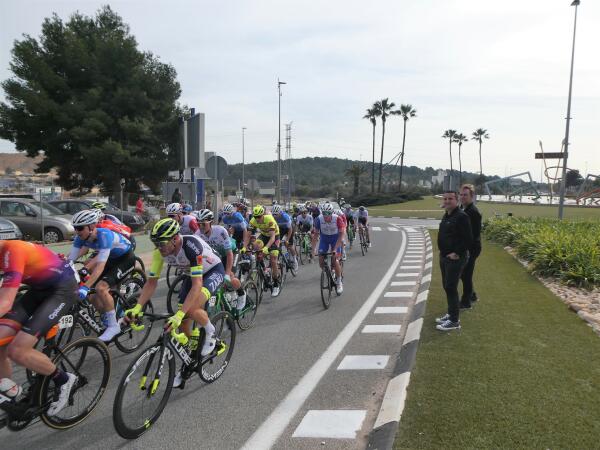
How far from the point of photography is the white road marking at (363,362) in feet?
17.9

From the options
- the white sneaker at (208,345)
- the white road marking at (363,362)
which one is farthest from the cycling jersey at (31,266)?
the white road marking at (363,362)

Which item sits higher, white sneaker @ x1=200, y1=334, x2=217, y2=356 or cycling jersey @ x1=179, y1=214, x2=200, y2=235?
cycling jersey @ x1=179, y1=214, x2=200, y2=235

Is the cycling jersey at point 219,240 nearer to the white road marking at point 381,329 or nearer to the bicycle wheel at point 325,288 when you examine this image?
the bicycle wheel at point 325,288

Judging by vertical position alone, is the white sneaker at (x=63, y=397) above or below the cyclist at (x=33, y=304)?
below

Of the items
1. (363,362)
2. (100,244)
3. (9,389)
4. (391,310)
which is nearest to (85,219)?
(100,244)

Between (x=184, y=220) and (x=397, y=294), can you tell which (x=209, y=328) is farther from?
(x=397, y=294)

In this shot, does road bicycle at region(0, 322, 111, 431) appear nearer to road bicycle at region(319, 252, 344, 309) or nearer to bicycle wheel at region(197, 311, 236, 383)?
bicycle wheel at region(197, 311, 236, 383)

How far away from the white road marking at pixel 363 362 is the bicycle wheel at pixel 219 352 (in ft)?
4.44

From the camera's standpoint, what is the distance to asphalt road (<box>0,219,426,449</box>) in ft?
12.5

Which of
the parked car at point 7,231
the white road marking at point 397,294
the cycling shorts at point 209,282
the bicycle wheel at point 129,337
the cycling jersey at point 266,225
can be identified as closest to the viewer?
the cycling shorts at point 209,282

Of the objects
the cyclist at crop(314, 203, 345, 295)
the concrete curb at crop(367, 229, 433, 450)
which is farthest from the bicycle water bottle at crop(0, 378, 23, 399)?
the cyclist at crop(314, 203, 345, 295)

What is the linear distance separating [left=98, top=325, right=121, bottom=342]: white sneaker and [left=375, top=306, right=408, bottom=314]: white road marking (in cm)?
440

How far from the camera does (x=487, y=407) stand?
4.19 m

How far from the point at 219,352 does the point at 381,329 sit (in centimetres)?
289
